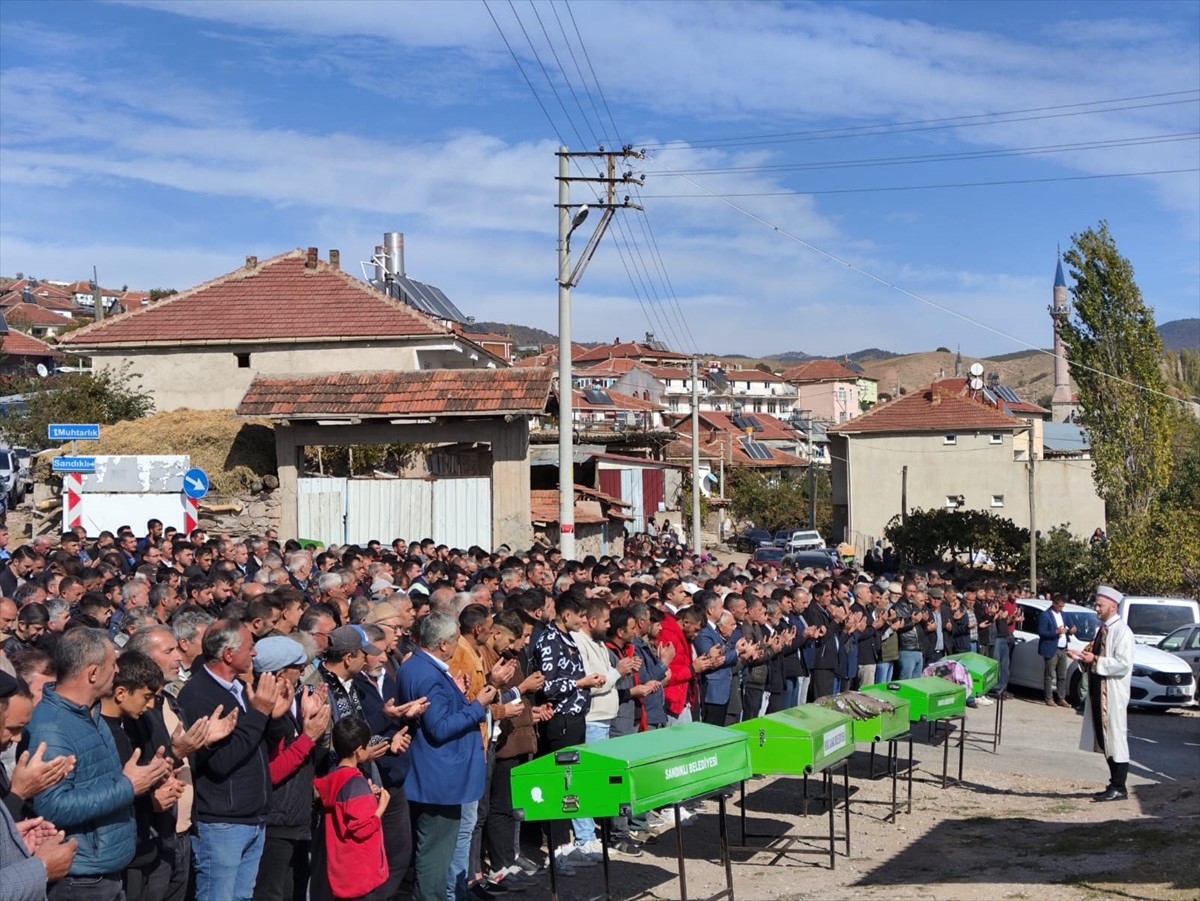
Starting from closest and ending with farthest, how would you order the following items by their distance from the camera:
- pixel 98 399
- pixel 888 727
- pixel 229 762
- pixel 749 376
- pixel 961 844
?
pixel 229 762, pixel 961 844, pixel 888 727, pixel 98 399, pixel 749 376

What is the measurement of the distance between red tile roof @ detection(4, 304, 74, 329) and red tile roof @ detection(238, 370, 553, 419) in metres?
107

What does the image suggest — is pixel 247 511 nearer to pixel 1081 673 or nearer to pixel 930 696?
pixel 1081 673

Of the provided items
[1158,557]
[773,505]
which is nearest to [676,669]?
[1158,557]

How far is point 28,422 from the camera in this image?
37.2m

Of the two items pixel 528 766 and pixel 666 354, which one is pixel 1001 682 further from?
pixel 666 354

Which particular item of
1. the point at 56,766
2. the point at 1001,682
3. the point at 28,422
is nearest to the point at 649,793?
the point at 56,766

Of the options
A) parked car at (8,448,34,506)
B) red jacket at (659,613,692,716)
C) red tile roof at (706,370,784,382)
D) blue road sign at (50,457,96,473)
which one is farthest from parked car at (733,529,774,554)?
red tile roof at (706,370,784,382)

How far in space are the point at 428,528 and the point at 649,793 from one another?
1679cm

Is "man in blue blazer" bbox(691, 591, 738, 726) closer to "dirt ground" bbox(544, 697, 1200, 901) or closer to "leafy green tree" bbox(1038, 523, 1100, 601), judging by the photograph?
"dirt ground" bbox(544, 697, 1200, 901)

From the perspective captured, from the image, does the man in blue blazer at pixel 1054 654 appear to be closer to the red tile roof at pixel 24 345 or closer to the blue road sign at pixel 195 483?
the blue road sign at pixel 195 483

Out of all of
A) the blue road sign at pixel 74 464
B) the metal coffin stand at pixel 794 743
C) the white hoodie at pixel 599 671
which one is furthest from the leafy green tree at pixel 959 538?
the white hoodie at pixel 599 671

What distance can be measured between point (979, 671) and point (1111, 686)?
230 cm

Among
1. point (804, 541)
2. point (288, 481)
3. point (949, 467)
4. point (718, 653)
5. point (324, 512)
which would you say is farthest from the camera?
point (949, 467)

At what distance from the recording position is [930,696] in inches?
512
